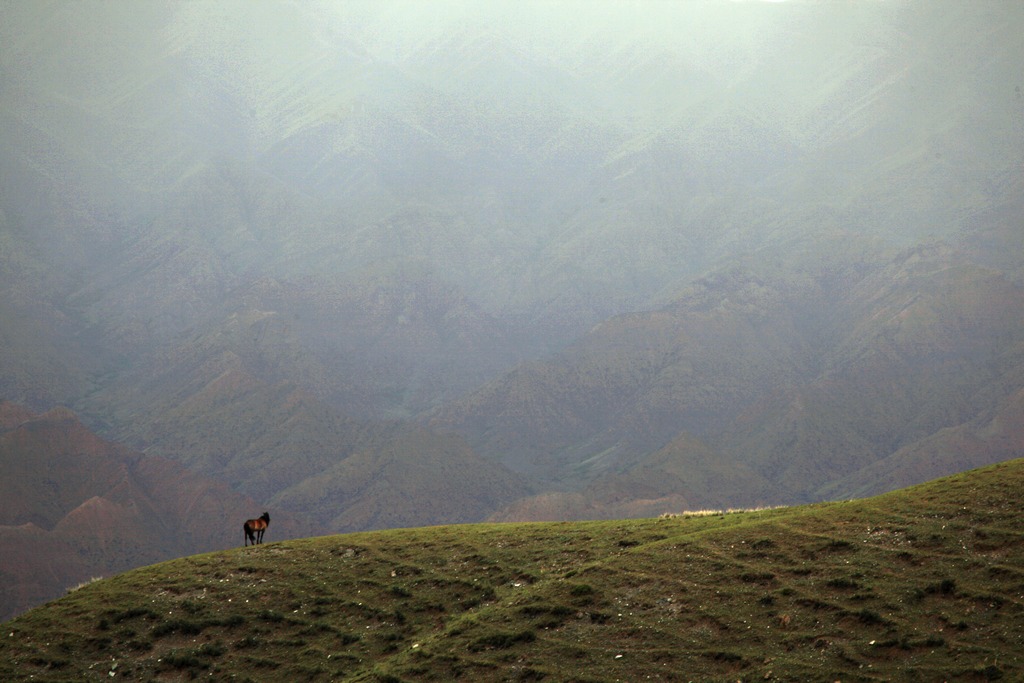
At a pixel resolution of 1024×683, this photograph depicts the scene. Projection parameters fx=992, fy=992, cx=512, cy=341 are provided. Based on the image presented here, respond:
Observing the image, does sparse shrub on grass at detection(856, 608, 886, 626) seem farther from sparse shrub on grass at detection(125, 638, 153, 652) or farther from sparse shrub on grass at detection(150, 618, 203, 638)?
sparse shrub on grass at detection(125, 638, 153, 652)

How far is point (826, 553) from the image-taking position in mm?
23609

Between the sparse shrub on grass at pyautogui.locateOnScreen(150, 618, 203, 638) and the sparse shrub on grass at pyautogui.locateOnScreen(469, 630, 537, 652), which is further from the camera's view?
the sparse shrub on grass at pyautogui.locateOnScreen(150, 618, 203, 638)

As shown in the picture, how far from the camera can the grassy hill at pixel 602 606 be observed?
19609 mm

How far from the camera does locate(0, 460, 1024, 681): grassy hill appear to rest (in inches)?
772

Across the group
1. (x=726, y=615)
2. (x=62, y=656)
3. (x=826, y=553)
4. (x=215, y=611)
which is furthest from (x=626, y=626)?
(x=62, y=656)

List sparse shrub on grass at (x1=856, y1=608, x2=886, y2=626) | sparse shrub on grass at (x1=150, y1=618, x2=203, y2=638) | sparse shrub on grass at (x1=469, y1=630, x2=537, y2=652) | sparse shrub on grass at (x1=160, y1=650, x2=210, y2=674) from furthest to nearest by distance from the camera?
sparse shrub on grass at (x1=150, y1=618, x2=203, y2=638)
sparse shrub on grass at (x1=160, y1=650, x2=210, y2=674)
sparse shrub on grass at (x1=469, y1=630, x2=537, y2=652)
sparse shrub on grass at (x1=856, y1=608, x2=886, y2=626)

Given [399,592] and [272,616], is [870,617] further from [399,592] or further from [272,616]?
Result: [272,616]

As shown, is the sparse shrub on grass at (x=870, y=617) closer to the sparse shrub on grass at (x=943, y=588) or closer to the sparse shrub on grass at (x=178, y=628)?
the sparse shrub on grass at (x=943, y=588)

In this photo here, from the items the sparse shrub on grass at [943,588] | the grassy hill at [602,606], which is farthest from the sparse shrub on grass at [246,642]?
the sparse shrub on grass at [943,588]

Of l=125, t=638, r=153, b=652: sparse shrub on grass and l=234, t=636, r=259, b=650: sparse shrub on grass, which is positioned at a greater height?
l=125, t=638, r=153, b=652: sparse shrub on grass

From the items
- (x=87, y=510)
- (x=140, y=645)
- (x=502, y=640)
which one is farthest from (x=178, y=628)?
(x=87, y=510)

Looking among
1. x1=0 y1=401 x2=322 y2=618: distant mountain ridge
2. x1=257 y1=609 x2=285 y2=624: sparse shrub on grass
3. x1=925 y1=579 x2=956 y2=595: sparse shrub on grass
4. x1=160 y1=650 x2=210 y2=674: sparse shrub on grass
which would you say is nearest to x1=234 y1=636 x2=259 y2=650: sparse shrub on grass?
x1=257 y1=609 x2=285 y2=624: sparse shrub on grass

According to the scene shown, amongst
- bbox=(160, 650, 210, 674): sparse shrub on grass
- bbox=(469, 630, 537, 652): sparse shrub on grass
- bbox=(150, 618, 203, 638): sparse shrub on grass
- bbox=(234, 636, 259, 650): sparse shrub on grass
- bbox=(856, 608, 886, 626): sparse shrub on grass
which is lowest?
bbox=(856, 608, 886, 626): sparse shrub on grass

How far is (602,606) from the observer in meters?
22.7
